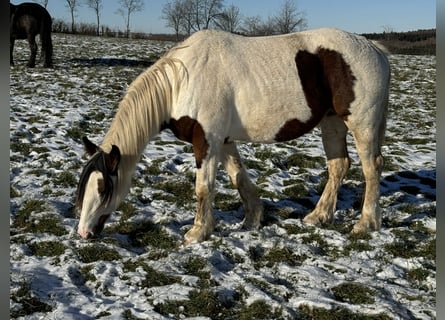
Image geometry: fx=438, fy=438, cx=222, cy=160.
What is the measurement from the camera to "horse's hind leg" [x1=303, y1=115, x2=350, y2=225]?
15.7ft

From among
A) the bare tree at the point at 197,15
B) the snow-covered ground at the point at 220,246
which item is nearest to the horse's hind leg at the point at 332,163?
the snow-covered ground at the point at 220,246

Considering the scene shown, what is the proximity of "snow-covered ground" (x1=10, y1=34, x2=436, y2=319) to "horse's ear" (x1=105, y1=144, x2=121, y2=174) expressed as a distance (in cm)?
76

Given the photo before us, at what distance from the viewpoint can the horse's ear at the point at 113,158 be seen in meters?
3.85

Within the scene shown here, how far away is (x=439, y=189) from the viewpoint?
1.54 m

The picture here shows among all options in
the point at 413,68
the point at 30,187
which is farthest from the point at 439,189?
the point at 413,68

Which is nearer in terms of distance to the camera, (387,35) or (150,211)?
(150,211)

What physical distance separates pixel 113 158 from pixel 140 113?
20.1 inches

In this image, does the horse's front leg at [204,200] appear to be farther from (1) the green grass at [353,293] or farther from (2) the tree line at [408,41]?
(2) the tree line at [408,41]

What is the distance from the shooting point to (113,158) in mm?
3857

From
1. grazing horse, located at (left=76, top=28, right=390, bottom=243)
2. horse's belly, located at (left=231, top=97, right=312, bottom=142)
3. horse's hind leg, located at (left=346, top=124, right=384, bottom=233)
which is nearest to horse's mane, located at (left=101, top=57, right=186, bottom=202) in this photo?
grazing horse, located at (left=76, top=28, right=390, bottom=243)

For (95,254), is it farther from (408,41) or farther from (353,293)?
(408,41)

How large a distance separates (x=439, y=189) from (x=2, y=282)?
151 centimetres

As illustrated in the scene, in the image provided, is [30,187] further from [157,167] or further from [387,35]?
[387,35]

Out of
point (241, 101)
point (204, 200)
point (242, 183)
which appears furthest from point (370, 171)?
point (204, 200)
